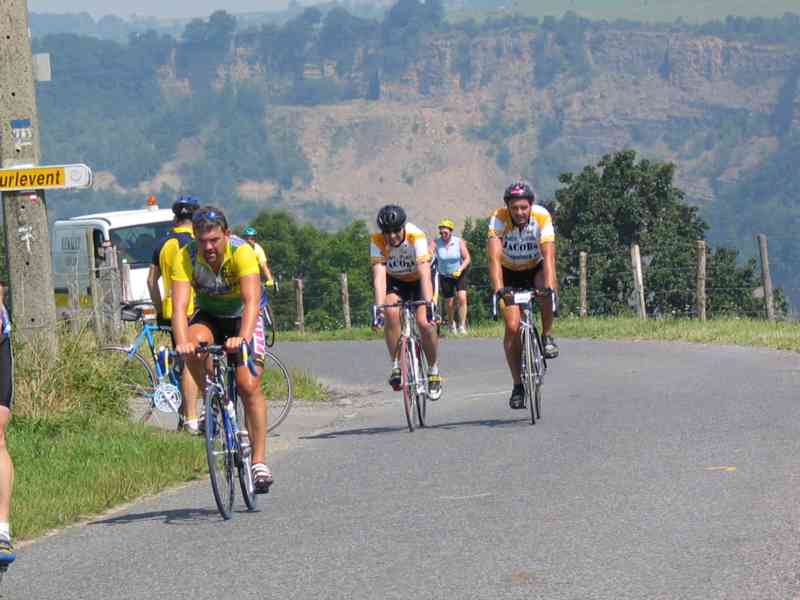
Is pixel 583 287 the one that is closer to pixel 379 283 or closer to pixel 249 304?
pixel 379 283

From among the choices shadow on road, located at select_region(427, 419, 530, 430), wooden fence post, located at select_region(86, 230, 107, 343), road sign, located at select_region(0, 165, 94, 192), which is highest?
road sign, located at select_region(0, 165, 94, 192)

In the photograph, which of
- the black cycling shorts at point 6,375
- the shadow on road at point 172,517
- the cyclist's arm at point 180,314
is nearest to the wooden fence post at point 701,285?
the shadow on road at point 172,517

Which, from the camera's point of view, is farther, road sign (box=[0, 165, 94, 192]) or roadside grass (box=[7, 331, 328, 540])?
road sign (box=[0, 165, 94, 192])

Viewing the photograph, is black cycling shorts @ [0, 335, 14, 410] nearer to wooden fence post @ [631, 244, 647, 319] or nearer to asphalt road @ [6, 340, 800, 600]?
asphalt road @ [6, 340, 800, 600]

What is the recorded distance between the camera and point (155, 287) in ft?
44.7

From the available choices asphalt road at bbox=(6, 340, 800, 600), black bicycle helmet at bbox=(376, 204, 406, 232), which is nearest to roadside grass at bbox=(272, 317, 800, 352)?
asphalt road at bbox=(6, 340, 800, 600)

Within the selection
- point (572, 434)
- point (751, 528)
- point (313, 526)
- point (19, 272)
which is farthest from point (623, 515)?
point (19, 272)

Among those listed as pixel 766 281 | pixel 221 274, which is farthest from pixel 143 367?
pixel 766 281

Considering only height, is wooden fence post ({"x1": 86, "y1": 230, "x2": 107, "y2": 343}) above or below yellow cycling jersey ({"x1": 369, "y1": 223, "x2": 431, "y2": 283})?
below

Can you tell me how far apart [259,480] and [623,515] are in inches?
83.8

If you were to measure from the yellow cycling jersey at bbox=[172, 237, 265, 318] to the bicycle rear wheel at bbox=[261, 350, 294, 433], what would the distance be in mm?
4878

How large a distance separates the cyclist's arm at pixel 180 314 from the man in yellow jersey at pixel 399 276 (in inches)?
167

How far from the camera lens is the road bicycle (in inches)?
549

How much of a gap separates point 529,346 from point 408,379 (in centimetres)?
101
